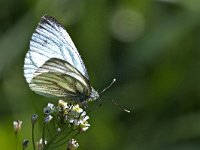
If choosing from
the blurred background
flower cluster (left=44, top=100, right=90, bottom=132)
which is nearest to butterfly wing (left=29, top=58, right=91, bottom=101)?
flower cluster (left=44, top=100, right=90, bottom=132)

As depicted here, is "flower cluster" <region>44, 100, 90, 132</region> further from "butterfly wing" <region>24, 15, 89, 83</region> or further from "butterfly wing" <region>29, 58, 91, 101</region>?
"butterfly wing" <region>24, 15, 89, 83</region>

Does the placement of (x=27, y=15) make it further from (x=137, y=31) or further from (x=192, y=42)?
(x=192, y=42)

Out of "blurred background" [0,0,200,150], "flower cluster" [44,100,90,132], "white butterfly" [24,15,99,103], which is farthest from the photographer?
"blurred background" [0,0,200,150]

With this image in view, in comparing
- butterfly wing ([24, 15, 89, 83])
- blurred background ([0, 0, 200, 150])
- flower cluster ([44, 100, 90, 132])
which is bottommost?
blurred background ([0, 0, 200, 150])

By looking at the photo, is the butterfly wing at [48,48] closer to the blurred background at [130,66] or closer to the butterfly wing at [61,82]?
the butterfly wing at [61,82]

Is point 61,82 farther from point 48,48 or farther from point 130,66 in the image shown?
point 130,66

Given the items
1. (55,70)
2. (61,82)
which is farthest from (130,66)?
(55,70)

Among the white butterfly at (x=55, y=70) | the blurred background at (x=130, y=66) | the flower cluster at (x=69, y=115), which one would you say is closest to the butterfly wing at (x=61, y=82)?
the white butterfly at (x=55, y=70)

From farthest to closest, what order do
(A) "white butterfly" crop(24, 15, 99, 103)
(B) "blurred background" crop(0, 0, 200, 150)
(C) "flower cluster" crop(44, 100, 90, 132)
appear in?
(B) "blurred background" crop(0, 0, 200, 150) → (A) "white butterfly" crop(24, 15, 99, 103) → (C) "flower cluster" crop(44, 100, 90, 132)

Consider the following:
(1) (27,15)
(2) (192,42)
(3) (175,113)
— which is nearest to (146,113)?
(3) (175,113)
